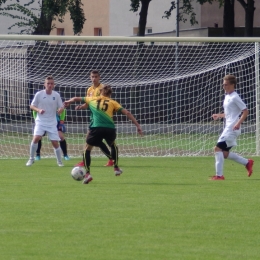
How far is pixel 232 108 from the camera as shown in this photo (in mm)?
13133

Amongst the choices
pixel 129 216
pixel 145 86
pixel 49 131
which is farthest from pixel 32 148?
pixel 145 86

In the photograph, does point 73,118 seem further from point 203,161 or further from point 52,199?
point 52,199

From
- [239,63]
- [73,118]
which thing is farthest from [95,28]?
[239,63]

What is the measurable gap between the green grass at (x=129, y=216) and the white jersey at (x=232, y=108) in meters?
0.99

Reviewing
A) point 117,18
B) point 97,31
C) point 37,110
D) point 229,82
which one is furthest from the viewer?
point 97,31

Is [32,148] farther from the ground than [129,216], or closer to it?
farther from the ground

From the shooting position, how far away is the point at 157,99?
23.7 meters

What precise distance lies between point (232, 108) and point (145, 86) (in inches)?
388

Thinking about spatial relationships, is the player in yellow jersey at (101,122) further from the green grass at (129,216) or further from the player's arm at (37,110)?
the player's arm at (37,110)

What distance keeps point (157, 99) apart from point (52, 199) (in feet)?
42.6

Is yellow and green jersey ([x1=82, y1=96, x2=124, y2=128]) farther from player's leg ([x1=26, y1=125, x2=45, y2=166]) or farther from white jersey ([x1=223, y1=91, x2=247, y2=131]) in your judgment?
player's leg ([x1=26, y1=125, x2=45, y2=166])

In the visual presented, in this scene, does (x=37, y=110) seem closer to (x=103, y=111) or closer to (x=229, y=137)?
(x=103, y=111)

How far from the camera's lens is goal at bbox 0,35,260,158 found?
2111 centimetres

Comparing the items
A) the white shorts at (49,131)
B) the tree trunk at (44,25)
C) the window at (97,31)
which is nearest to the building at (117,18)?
the window at (97,31)
